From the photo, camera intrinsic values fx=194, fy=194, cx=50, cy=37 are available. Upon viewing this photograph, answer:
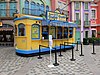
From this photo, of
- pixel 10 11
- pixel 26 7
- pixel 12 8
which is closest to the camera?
pixel 10 11

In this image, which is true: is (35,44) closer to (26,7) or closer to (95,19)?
(26,7)

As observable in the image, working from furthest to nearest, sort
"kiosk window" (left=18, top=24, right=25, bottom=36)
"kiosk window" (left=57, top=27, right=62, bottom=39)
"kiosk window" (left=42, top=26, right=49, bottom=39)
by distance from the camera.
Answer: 1. "kiosk window" (left=57, top=27, right=62, bottom=39)
2. "kiosk window" (left=42, top=26, right=49, bottom=39)
3. "kiosk window" (left=18, top=24, right=25, bottom=36)

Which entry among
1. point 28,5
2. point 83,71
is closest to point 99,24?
point 28,5

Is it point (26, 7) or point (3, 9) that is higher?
point (26, 7)

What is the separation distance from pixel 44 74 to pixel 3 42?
18.7 m

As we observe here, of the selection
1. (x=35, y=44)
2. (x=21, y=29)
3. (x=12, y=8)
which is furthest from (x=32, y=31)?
(x=12, y=8)

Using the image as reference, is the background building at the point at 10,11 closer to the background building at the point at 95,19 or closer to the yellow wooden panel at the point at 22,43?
the yellow wooden panel at the point at 22,43

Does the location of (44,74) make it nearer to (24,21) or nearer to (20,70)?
(20,70)

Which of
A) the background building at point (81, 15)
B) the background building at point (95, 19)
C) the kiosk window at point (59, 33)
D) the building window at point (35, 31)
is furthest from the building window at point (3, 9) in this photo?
the background building at point (95, 19)

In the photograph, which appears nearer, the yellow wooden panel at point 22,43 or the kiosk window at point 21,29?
the yellow wooden panel at point 22,43

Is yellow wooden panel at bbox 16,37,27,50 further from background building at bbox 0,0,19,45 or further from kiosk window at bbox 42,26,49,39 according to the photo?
background building at bbox 0,0,19,45

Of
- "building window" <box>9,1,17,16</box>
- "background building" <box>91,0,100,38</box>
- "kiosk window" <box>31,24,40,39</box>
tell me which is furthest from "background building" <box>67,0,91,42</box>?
"kiosk window" <box>31,24,40,39</box>

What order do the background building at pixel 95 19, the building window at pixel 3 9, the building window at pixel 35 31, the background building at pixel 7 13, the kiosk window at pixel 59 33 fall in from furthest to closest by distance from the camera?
the background building at pixel 95 19 → the building window at pixel 3 9 → the background building at pixel 7 13 → the kiosk window at pixel 59 33 → the building window at pixel 35 31

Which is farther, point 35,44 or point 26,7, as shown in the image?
point 26,7
